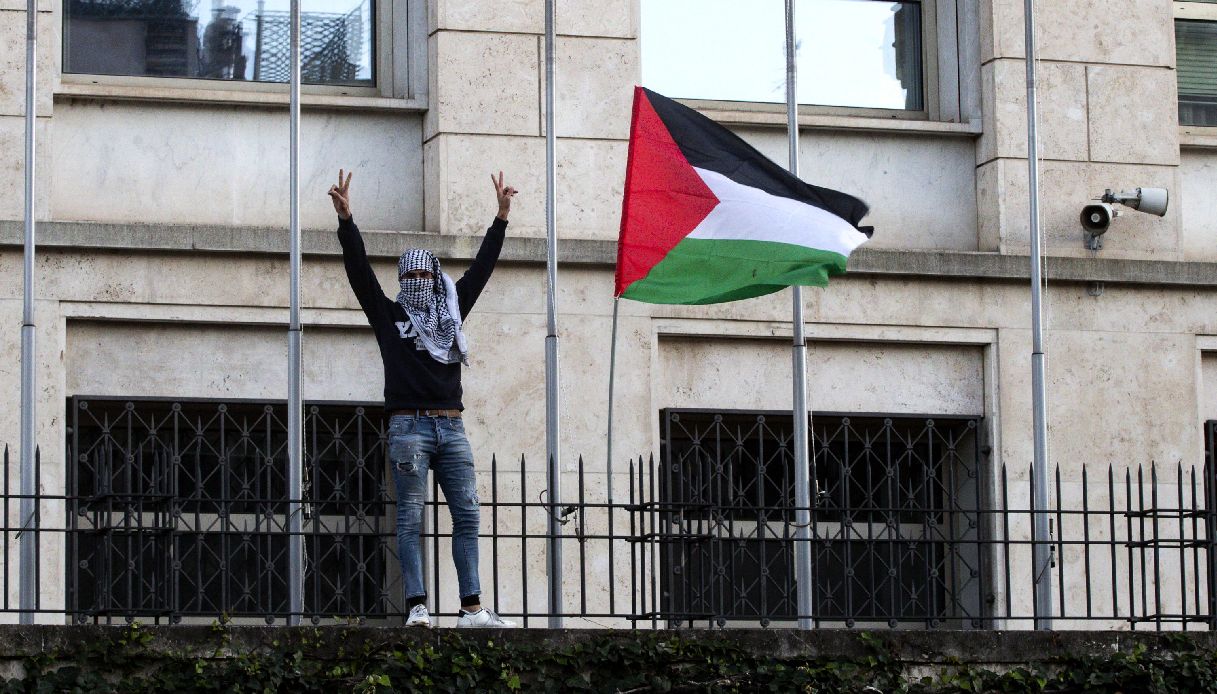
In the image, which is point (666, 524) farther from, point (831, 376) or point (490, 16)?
point (490, 16)

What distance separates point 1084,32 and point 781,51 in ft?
7.14

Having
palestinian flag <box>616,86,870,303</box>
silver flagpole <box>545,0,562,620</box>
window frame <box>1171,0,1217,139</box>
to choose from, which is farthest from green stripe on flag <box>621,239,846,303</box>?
window frame <box>1171,0,1217,139</box>

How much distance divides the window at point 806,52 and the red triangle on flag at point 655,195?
9.57 ft

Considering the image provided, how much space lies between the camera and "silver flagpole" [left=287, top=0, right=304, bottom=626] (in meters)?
12.6

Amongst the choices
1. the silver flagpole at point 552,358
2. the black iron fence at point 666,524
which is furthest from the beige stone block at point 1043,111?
the silver flagpole at point 552,358

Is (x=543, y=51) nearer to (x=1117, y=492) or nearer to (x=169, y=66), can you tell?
(x=169, y=66)

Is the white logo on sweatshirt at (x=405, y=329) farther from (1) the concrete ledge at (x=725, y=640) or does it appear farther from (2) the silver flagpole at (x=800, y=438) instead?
(2) the silver flagpole at (x=800, y=438)

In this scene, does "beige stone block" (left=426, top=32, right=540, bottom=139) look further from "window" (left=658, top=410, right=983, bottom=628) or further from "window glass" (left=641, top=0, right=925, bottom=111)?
"window" (left=658, top=410, right=983, bottom=628)

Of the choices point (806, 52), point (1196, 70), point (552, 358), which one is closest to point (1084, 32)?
point (1196, 70)

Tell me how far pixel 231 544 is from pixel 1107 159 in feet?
22.1

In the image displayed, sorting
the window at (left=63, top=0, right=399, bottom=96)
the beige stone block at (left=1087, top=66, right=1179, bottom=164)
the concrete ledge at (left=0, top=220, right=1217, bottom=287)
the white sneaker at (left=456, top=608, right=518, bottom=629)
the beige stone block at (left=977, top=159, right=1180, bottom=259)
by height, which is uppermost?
the window at (left=63, top=0, right=399, bottom=96)

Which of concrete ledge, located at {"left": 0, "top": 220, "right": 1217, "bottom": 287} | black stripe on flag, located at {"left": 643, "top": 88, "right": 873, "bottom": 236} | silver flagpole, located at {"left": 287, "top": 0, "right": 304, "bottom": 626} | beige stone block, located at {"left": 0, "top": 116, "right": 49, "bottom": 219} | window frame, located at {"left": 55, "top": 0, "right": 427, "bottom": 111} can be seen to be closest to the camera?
silver flagpole, located at {"left": 287, "top": 0, "right": 304, "bottom": 626}

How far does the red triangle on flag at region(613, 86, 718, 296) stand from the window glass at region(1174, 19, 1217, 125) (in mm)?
5396

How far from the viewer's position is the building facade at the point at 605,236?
14695 mm
